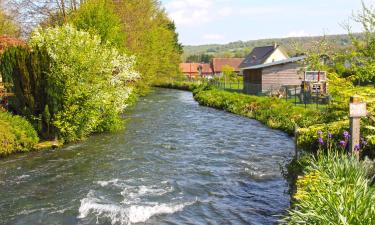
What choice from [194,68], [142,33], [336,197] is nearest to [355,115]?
[336,197]

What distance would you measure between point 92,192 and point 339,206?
25.0ft

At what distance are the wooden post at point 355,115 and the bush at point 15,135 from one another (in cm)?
1256

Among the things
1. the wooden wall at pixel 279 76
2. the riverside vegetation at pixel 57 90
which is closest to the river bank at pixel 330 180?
the riverside vegetation at pixel 57 90

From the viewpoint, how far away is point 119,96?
20.8 metres

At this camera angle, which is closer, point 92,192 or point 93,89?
point 92,192

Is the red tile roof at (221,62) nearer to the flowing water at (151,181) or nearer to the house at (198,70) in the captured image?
the house at (198,70)

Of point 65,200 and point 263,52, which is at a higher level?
point 263,52

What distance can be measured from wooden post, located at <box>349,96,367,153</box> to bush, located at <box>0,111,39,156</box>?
41.2 ft

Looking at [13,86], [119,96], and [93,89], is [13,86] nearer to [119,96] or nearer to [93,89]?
[93,89]

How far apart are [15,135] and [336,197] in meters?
13.7

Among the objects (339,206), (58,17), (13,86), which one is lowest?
(339,206)

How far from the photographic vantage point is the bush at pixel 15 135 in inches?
615

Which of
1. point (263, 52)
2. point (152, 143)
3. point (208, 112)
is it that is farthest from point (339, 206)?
point (263, 52)

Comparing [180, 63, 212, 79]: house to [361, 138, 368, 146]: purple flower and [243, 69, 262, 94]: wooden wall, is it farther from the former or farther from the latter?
[361, 138, 368, 146]: purple flower
